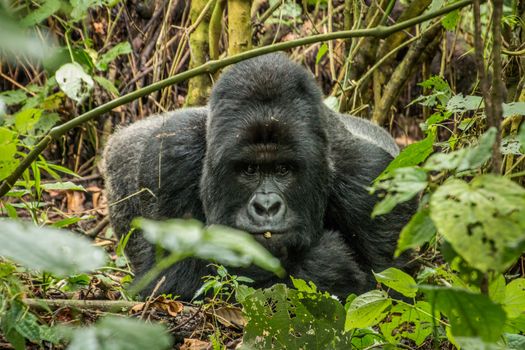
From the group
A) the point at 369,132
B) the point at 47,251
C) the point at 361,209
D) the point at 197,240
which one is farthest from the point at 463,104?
the point at 47,251

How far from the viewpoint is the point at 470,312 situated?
1.66m

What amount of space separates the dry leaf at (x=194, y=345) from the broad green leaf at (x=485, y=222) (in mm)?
1347

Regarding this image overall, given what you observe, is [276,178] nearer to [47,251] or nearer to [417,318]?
[417,318]

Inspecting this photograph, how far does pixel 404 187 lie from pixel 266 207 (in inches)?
76.3

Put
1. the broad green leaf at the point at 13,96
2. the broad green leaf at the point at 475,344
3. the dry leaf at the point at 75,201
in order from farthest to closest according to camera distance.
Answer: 1. the dry leaf at the point at 75,201
2. the broad green leaf at the point at 13,96
3. the broad green leaf at the point at 475,344

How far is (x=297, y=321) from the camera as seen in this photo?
97.4 inches

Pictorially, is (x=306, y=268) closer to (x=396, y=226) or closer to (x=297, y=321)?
(x=396, y=226)

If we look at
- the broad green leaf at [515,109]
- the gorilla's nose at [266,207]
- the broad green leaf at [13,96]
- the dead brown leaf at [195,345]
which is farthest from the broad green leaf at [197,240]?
the broad green leaf at [13,96]

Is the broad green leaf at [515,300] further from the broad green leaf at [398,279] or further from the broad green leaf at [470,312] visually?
the broad green leaf at [470,312]

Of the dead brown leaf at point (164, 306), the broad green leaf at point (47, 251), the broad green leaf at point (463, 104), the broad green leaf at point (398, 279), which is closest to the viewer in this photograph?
the broad green leaf at point (47, 251)

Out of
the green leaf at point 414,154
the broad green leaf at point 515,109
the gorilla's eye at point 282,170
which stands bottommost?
the gorilla's eye at point 282,170

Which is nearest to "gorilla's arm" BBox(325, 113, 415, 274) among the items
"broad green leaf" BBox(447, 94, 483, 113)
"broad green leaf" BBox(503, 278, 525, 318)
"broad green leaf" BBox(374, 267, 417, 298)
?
"broad green leaf" BBox(447, 94, 483, 113)

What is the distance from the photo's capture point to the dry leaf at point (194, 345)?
267 cm

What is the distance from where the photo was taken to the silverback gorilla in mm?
3572
